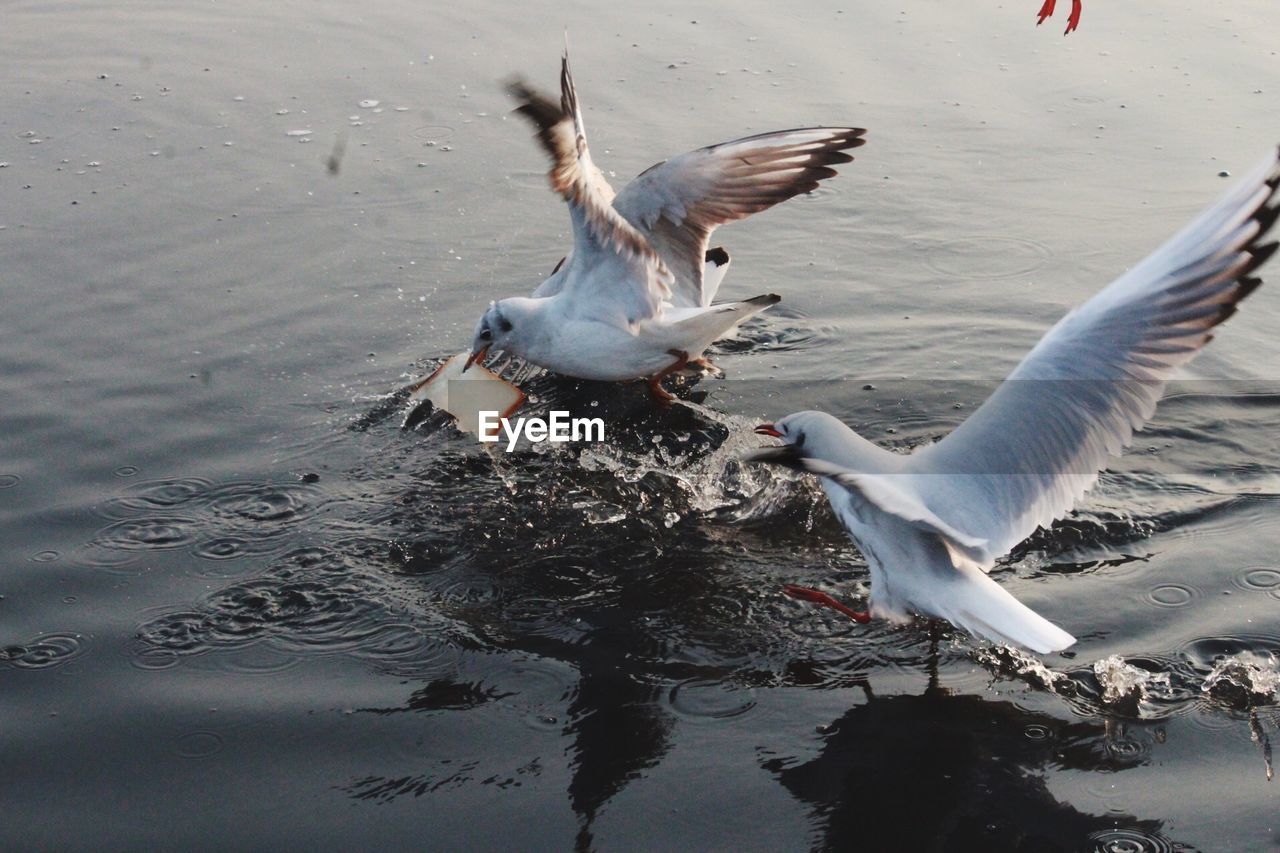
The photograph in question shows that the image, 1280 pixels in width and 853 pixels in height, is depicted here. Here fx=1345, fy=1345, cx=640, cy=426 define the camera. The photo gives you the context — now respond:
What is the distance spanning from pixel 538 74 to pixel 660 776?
237 inches

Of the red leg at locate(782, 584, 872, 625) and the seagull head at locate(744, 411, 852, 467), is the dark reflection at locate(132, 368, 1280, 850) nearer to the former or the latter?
the red leg at locate(782, 584, 872, 625)

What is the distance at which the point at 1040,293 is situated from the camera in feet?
21.9

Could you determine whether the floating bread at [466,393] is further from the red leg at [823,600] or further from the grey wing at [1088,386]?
the grey wing at [1088,386]

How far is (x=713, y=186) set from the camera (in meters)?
6.27

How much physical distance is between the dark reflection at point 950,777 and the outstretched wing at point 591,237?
2462 millimetres

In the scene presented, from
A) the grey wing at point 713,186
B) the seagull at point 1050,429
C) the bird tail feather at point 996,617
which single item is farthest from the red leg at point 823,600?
the grey wing at point 713,186

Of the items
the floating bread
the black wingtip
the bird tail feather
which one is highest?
the black wingtip

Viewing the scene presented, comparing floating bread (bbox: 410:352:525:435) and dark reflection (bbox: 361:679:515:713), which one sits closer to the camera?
dark reflection (bbox: 361:679:515:713)

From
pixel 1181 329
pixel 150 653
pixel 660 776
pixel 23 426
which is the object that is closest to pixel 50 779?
pixel 150 653

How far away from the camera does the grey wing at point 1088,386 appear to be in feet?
13.0

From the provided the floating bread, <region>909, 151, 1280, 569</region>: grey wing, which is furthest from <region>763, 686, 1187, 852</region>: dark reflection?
the floating bread

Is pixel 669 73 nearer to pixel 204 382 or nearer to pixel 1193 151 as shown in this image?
pixel 1193 151

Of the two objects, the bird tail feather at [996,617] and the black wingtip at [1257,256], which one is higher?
the black wingtip at [1257,256]

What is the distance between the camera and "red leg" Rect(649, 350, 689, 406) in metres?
6.13
